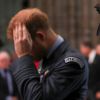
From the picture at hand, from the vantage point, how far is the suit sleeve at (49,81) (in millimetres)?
4406

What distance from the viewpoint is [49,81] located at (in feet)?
14.6

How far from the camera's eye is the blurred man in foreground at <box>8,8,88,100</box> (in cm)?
443

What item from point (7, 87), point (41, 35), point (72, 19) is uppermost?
point (41, 35)

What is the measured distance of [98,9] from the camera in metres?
4.38

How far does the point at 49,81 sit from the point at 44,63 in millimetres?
270

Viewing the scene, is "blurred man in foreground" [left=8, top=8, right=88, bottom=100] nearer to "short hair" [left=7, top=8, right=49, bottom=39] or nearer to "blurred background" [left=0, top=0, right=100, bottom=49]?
"short hair" [left=7, top=8, right=49, bottom=39]

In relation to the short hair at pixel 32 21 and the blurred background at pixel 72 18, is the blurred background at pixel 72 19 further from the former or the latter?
the short hair at pixel 32 21

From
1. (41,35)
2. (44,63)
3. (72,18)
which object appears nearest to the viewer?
(41,35)

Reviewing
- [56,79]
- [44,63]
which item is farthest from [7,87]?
[56,79]

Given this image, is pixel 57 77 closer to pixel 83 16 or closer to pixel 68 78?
pixel 68 78

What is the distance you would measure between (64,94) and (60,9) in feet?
39.9

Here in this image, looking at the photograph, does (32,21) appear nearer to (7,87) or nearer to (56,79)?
(56,79)

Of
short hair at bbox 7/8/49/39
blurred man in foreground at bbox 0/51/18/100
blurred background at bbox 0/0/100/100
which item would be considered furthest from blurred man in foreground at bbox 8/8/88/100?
blurred background at bbox 0/0/100/100

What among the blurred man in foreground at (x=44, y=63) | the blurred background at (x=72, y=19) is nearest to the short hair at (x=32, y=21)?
the blurred man in foreground at (x=44, y=63)
